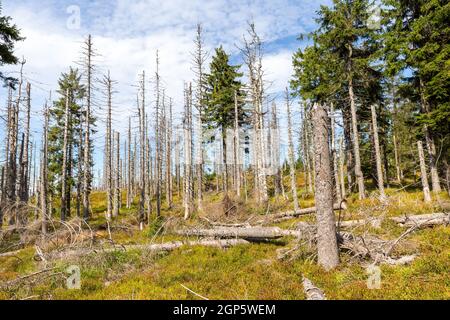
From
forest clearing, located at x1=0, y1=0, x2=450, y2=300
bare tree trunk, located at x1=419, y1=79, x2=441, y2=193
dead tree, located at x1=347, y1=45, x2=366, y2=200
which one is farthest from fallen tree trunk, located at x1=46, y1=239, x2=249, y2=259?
bare tree trunk, located at x1=419, y1=79, x2=441, y2=193

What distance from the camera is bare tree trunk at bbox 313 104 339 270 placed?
8750mm

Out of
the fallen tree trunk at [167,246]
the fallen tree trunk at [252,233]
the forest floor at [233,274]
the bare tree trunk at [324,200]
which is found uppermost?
the bare tree trunk at [324,200]

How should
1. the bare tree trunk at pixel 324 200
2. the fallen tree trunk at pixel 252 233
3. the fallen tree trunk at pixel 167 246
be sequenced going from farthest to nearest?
the fallen tree trunk at pixel 252 233 < the fallen tree trunk at pixel 167 246 < the bare tree trunk at pixel 324 200

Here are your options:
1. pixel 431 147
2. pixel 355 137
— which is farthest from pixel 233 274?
pixel 355 137

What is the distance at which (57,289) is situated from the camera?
8008 mm

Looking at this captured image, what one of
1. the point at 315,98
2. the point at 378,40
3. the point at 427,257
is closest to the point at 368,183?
the point at 315,98

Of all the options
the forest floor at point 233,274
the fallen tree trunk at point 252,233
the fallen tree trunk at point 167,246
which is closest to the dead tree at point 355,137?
the forest floor at point 233,274

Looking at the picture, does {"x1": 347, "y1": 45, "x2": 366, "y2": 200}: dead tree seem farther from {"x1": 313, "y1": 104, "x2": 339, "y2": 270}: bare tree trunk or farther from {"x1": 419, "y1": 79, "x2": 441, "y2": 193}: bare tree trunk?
{"x1": 313, "y1": 104, "x2": 339, "y2": 270}: bare tree trunk

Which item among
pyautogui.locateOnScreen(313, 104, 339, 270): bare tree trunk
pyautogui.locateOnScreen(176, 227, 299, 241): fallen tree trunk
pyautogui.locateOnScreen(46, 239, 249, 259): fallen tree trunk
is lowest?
pyautogui.locateOnScreen(46, 239, 249, 259): fallen tree trunk

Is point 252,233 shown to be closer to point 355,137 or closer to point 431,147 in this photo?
point 355,137

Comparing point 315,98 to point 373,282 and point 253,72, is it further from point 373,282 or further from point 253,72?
point 373,282

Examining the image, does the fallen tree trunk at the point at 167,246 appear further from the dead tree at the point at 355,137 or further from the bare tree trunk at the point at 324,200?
→ the dead tree at the point at 355,137

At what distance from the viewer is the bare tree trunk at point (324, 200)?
8.75 m
